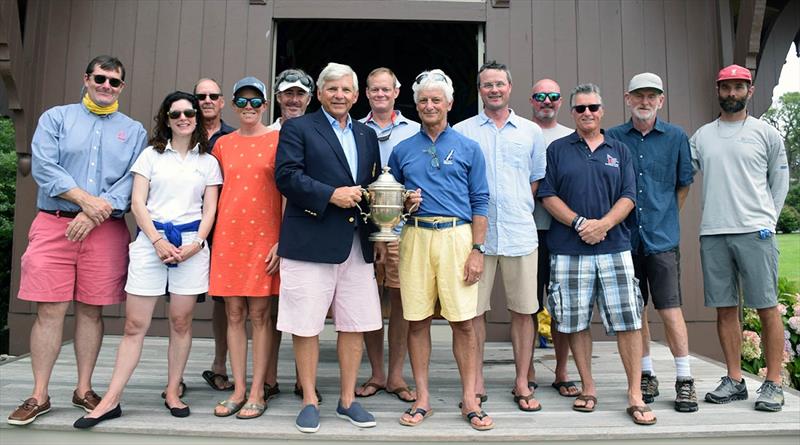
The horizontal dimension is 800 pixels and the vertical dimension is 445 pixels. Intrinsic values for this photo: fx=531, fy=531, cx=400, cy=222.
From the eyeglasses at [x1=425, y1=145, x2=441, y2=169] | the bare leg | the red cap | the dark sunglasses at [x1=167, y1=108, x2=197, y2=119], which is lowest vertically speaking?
the bare leg

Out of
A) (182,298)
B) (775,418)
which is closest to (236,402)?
(182,298)

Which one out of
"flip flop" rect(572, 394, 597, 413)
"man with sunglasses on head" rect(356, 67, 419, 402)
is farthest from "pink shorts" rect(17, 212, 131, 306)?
"flip flop" rect(572, 394, 597, 413)

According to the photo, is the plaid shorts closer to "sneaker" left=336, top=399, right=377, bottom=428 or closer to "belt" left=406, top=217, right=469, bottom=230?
"belt" left=406, top=217, right=469, bottom=230

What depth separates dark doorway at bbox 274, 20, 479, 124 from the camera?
6.97 meters

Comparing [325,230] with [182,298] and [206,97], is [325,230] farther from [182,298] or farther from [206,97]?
[206,97]

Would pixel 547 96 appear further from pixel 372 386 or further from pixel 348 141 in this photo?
pixel 372 386

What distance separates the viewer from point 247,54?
4.50 meters

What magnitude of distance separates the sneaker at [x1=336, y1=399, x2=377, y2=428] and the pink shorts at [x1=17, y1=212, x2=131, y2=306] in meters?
1.23

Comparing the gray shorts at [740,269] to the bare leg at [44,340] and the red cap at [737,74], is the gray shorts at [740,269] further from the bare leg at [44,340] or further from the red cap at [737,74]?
the bare leg at [44,340]

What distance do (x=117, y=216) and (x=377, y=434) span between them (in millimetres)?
1616

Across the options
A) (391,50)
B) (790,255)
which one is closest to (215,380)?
(391,50)

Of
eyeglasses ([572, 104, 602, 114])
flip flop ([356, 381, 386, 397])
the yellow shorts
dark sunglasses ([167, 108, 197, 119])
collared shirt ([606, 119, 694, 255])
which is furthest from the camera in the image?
flip flop ([356, 381, 386, 397])

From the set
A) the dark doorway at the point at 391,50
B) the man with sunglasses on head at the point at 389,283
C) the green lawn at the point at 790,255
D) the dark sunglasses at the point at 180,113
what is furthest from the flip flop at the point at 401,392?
the green lawn at the point at 790,255

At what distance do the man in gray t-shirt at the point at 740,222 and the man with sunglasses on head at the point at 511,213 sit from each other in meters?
0.97
